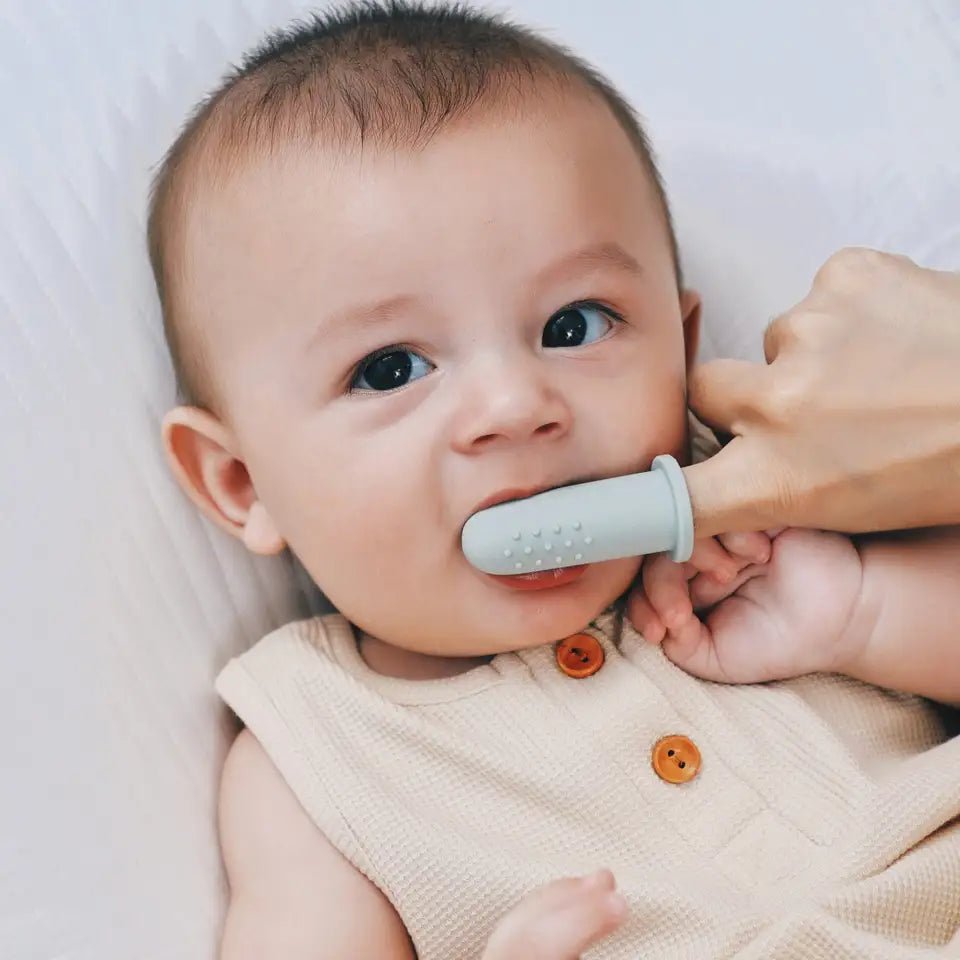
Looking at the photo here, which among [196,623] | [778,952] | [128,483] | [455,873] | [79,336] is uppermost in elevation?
[79,336]

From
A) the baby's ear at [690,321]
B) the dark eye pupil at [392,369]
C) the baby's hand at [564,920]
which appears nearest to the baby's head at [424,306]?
the dark eye pupil at [392,369]

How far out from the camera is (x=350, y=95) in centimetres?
109

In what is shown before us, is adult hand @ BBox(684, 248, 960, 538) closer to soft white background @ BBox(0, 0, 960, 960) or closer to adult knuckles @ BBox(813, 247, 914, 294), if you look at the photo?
adult knuckles @ BBox(813, 247, 914, 294)

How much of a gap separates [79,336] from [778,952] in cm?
89

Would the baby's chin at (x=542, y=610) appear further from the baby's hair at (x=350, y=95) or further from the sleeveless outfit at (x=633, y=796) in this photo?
the baby's hair at (x=350, y=95)

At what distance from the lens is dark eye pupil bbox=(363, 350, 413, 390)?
1.08 meters

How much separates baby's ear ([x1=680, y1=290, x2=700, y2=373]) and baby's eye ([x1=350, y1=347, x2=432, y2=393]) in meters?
0.37

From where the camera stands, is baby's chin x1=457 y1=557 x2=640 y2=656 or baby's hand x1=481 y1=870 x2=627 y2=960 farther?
baby's chin x1=457 y1=557 x2=640 y2=656

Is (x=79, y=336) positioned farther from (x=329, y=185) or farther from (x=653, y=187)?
(x=653, y=187)

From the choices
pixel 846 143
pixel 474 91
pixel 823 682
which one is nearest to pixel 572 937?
pixel 823 682

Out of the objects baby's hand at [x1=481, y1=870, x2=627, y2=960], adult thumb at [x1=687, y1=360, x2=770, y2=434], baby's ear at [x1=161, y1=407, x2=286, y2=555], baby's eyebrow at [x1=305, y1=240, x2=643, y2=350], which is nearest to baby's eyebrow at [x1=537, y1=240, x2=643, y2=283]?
baby's eyebrow at [x1=305, y1=240, x2=643, y2=350]

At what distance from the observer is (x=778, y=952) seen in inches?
38.8

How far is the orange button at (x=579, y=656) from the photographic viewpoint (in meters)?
1.17

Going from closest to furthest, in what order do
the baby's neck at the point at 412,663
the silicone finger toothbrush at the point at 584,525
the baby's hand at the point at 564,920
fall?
the baby's hand at the point at 564,920 < the silicone finger toothbrush at the point at 584,525 < the baby's neck at the point at 412,663
